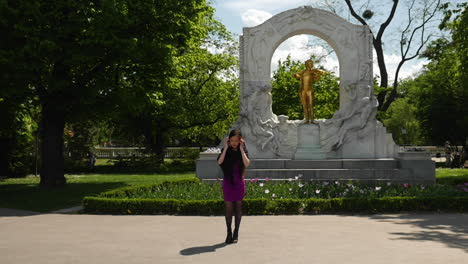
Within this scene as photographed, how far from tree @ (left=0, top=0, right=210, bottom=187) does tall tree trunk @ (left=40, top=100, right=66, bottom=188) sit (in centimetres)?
4

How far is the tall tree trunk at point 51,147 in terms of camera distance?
18609 millimetres

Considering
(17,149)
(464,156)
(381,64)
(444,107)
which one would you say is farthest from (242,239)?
(444,107)

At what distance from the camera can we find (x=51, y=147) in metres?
18.7

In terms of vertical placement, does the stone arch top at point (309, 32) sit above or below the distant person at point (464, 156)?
above

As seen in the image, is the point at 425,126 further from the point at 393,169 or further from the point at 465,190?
the point at 465,190

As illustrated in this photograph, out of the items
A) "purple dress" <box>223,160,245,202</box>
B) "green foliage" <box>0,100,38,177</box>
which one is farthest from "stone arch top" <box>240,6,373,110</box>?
A: "green foliage" <box>0,100,38,177</box>

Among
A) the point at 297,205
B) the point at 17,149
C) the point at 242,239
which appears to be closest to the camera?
the point at 242,239

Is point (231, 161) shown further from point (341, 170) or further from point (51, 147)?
point (51, 147)

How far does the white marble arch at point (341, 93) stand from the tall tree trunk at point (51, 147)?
274 inches

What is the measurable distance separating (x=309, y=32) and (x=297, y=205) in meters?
9.97

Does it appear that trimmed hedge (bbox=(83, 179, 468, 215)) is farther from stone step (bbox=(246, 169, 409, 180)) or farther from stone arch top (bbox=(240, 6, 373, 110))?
stone arch top (bbox=(240, 6, 373, 110))

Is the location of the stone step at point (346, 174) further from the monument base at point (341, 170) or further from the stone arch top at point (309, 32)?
the stone arch top at point (309, 32)


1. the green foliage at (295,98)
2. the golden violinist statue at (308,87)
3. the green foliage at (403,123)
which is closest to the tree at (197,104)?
the green foliage at (295,98)

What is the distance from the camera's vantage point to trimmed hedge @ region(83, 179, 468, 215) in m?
11.6
